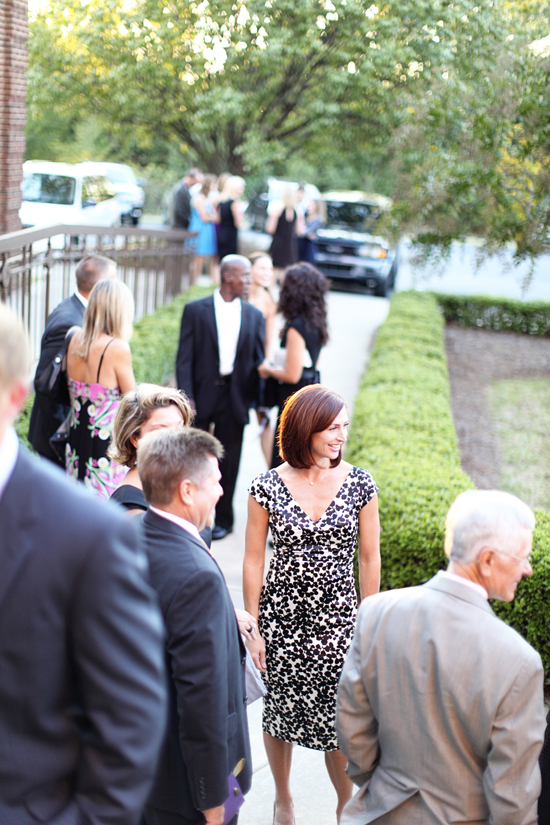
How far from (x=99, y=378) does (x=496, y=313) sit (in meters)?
13.4

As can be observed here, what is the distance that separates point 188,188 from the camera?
13414 millimetres

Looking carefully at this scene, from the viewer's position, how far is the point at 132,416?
3.03 m

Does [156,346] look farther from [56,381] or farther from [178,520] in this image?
[178,520]

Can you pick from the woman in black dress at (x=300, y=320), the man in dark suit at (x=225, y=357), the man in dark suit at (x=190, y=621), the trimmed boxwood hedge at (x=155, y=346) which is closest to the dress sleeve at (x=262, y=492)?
the man in dark suit at (x=190, y=621)

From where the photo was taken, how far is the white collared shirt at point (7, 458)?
1.49m

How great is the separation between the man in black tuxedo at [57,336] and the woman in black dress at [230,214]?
7.65 m

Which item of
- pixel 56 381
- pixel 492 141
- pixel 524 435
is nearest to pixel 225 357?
pixel 56 381

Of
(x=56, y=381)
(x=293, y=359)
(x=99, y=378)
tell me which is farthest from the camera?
(x=293, y=359)

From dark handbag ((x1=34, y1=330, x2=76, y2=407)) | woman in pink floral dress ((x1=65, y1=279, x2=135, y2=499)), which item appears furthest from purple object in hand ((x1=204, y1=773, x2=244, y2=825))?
dark handbag ((x1=34, y1=330, x2=76, y2=407))

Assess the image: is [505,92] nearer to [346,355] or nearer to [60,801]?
[346,355]

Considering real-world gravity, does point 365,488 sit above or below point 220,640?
above

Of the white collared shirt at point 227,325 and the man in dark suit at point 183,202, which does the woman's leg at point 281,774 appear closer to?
the white collared shirt at point 227,325

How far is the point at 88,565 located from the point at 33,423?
11.3 ft

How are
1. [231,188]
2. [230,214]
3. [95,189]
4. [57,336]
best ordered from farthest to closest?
[95,189] < [230,214] < [231,188] < [57,336]
